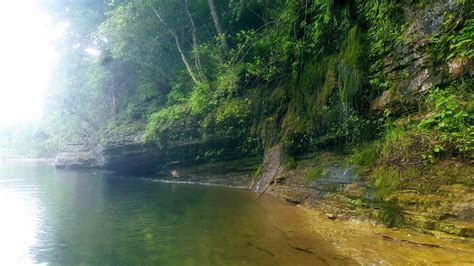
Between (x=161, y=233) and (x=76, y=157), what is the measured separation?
88.0 ft

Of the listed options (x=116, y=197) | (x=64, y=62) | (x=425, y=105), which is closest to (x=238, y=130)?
(x=116, y=197)

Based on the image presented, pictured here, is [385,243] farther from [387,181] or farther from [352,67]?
[352,67]

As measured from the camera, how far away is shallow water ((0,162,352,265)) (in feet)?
18.4

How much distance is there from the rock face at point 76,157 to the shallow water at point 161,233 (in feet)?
61.7

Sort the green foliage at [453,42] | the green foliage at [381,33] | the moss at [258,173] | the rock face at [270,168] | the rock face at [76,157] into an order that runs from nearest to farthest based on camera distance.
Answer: the green foliage at [453,42] → the green foliage at [381,33] → the rock face at [270,168] → the moss at [258,173] → the rock face at [76,157]

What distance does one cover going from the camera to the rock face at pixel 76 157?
2978 centimetres

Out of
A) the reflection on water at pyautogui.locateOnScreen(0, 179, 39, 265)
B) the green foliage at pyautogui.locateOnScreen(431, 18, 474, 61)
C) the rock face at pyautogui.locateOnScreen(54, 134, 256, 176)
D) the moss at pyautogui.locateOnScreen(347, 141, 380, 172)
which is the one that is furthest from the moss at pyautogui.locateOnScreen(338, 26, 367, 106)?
the reflection on water at pyautogui.locateOnScreen(0, 179, 39, 265)

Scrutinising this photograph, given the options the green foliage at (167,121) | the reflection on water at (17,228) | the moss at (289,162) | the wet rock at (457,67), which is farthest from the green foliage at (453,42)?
the green foliage at (167,121)

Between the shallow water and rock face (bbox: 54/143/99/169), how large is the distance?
18818mm

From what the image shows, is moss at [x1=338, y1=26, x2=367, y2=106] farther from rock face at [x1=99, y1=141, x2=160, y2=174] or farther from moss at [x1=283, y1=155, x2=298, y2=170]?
rock face at [x1=99, y1=141, x2=160, y2=174]

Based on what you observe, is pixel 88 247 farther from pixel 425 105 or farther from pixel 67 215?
pixel 425 105

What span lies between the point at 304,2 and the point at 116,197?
9.70 metres

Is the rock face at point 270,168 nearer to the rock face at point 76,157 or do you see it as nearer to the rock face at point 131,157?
the rock face at point 131,157

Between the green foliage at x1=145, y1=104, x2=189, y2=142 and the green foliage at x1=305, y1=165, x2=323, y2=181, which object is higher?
the green foliage at x1=145, y1=104, x2=189, y2=142
